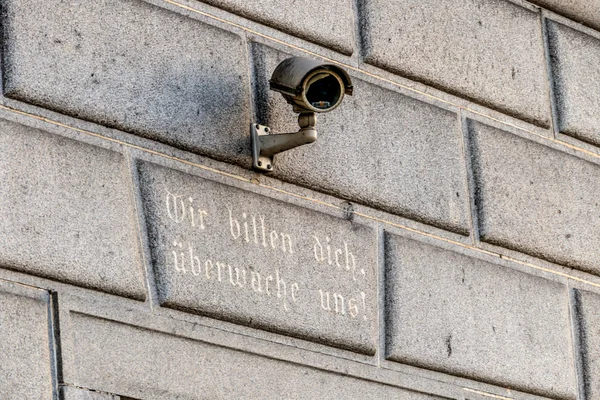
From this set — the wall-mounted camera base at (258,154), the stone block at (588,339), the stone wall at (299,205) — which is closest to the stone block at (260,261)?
the stone wall at (299,205)

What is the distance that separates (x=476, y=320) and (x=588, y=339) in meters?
0.85

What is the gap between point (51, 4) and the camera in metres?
7.00

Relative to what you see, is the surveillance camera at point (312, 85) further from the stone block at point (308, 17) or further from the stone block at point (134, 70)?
the stone block at point (308, 17)

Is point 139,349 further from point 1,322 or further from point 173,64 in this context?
point 173,64

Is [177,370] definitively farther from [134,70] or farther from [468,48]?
[468,48]

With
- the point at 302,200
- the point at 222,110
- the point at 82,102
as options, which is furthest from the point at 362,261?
the point at 82,102

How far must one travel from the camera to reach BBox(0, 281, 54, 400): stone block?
6.40 m

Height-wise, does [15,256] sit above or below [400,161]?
below

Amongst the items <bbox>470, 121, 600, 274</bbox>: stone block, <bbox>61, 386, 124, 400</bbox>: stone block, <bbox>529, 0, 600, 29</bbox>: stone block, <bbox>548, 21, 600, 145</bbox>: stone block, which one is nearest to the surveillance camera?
<bbox>470, 121, 600, 274</bbox>: stone block

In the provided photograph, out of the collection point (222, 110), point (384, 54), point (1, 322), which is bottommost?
point (1, 322)

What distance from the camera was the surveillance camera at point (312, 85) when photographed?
7.20 m

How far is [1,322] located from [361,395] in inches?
74.5

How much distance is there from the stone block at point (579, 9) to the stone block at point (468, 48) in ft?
0.44

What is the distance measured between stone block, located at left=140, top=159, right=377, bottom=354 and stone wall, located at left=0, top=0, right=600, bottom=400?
10 millimetres
